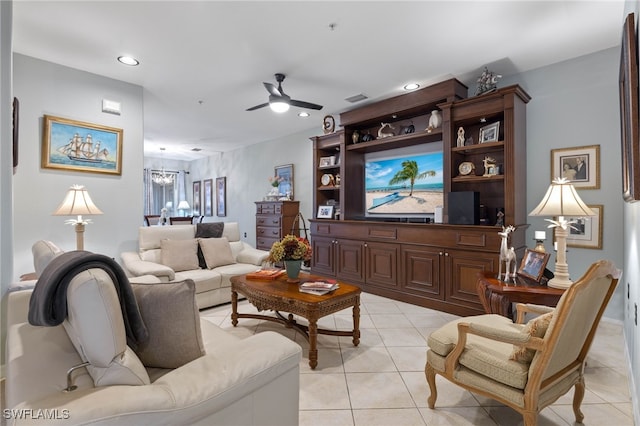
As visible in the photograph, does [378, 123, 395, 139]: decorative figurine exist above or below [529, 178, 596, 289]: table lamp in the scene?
above

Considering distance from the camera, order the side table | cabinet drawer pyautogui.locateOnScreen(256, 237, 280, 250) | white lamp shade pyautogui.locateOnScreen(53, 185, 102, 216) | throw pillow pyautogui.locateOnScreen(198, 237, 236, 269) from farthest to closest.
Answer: cabinet drawer pyautogui.locateOnScreen(256, 237, 280, 250)
throw pillow pyautogui.locateOnScreen(198, 237, 236, 269)
white lamp shade pyautogui.locateOnScreen(53, 185, 102, 216)
the side table

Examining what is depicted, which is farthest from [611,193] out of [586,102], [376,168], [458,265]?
[376,168]

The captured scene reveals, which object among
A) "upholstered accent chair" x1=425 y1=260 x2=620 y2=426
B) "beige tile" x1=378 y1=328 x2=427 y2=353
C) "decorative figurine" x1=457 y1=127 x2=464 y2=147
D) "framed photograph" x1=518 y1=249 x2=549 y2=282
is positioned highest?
"decorative figurine" x1=457 y1=127 x2=464 y2=147

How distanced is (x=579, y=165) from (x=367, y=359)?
9.47 feet

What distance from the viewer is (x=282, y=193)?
6793mm

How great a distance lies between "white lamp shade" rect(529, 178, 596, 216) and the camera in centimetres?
222

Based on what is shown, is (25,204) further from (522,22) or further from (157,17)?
(522,22)

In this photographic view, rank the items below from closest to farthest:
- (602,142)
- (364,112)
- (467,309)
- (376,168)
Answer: (602,142) < (467,309) < (364,112) < (376,168)

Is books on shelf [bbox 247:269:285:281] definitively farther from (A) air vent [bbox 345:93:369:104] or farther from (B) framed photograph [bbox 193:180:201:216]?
(B) framed photograph [bbox 193:180:201:216]

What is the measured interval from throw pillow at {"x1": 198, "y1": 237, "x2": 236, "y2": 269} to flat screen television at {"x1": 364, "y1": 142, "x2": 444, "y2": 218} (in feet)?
7.37

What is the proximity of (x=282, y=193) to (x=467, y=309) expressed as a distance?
445cm

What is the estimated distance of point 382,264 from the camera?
4141 millimetres

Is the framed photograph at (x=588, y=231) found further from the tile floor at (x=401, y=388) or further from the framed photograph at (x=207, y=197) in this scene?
the framed photograph at (x=207, y=197)

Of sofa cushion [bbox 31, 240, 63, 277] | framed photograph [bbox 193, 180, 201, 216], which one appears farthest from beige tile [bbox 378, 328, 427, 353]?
framed photograph [bbox 193, 180, 201, 216]
